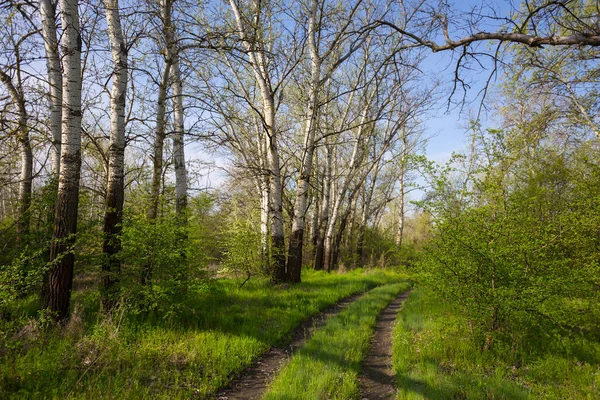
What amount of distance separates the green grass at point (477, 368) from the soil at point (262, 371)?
1.68 m

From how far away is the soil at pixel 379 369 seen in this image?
3871 mm

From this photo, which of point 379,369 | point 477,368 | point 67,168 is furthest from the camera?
point 67,168

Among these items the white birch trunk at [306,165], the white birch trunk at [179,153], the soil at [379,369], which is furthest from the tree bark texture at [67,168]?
the white birch trunk at [306,165]

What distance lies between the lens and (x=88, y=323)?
5.11 m

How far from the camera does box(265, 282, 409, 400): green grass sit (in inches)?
141

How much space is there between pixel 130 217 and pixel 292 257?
209 inches

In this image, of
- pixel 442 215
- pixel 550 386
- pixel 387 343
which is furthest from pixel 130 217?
pixel 550 386

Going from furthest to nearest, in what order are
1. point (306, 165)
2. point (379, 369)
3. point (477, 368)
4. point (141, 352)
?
point (306, 165)
point (379, 369)
point (477, 368)
point (141, 352)

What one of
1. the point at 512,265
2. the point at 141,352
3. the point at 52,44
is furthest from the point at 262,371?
the point at 52,44

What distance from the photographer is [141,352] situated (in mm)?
4250

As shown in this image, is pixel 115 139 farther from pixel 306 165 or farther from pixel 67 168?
pixel 306 165

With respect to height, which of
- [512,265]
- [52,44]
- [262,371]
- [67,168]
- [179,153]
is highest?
[52,44]

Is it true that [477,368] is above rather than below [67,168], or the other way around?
below

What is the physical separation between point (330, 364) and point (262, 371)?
38.9 inches
